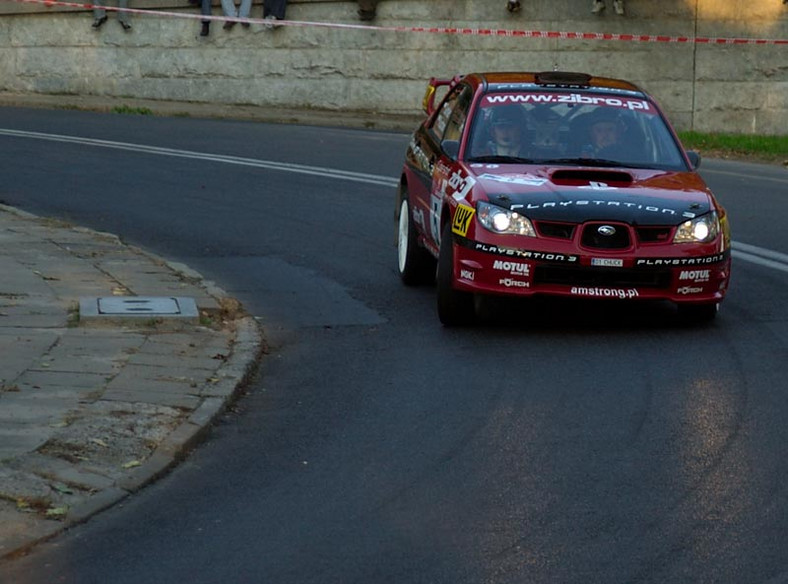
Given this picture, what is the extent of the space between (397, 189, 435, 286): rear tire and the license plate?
86.5 inches

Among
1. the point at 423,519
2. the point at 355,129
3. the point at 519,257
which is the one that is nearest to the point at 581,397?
the point at 519,257

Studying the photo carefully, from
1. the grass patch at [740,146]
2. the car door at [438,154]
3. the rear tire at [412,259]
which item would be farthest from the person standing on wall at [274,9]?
the rear tire at [412,259]

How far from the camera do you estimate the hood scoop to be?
1063 centimetres

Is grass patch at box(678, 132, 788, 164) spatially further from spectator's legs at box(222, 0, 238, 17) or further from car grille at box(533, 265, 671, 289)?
car grille at box(533, 265, 671, 289)

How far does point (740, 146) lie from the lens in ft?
77.5

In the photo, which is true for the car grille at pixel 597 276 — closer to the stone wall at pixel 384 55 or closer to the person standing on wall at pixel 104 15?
the stone wall at pixel 384 55

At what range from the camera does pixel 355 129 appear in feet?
84.3

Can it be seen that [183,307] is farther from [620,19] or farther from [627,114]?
[620,19]

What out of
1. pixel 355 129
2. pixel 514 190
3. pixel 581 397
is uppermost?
pixel 514 190

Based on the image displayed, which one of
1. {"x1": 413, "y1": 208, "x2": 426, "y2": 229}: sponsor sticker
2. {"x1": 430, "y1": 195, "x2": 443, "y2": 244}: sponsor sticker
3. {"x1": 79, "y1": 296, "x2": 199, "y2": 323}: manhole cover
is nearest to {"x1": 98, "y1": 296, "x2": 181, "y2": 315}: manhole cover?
{"x1": 79, "y1": 296, "x2": 199, "y2": 323}: manhole cover

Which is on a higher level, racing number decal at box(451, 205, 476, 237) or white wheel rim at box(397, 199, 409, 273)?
racing number decal at box(451, 205, 476, 237)

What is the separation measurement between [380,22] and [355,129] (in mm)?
3439

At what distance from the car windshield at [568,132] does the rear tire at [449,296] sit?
0.88 m

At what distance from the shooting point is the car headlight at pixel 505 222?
1020 cm
